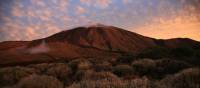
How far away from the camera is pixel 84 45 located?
7862 centimetres

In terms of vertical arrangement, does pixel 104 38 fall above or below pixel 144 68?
above

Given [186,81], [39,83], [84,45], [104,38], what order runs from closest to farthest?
1. [186,81]
2. [39,83]
3. [84,45]
4. [104,38]

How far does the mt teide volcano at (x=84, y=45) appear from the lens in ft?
209

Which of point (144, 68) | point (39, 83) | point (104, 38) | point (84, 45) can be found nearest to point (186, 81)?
point (39, 83)

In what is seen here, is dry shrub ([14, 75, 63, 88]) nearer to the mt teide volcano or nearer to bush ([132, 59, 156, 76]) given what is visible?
bush ([132, 59, 156, 76])

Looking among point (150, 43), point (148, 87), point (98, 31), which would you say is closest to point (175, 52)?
point (148, 87)

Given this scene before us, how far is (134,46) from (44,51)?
89.5 feet

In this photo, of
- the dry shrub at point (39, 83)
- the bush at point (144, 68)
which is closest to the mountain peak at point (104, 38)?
the bush at point (144, 68)

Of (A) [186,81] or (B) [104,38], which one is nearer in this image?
(A) [186,81]

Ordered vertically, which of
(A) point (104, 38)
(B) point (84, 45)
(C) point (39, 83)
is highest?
(A) point (104, 38)

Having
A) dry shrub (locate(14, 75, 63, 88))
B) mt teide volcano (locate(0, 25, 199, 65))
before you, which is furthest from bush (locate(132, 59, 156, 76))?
mt teide volcano (locate(0, 25, 199, 65))

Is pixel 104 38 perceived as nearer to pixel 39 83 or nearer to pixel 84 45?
pixel 84 45

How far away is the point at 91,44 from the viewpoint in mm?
80812

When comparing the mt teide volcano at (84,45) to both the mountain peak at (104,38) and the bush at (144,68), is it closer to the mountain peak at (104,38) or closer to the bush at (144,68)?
the mountain peak at (104,38)
